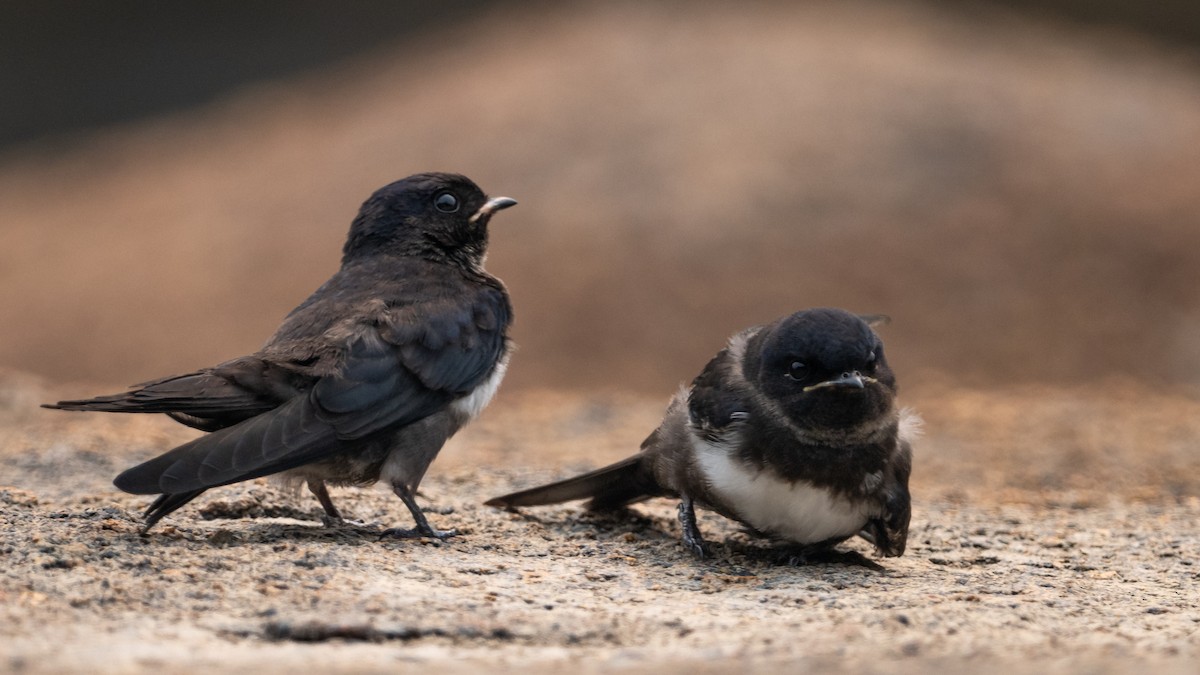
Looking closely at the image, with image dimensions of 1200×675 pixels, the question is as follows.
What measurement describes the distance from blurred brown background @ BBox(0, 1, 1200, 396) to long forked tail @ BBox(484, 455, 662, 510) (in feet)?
23.3

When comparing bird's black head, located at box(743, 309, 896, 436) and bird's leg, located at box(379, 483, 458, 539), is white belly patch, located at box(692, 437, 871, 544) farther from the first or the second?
bird's leg, located at box(379, 483, 458, 539)

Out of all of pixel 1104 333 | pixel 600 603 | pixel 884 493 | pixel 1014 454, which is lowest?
pixel 600 603

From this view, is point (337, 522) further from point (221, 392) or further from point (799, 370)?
point (799, 370)

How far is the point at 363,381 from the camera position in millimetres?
6363

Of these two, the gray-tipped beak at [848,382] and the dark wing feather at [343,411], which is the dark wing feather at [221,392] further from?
the gray-tipped beak at [848,382]

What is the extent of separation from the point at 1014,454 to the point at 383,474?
5558mm

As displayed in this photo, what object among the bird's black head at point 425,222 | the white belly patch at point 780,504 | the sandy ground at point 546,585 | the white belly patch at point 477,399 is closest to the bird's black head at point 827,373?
the white belly patch at point 780,504

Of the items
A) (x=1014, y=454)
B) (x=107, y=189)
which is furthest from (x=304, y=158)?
(x=1014, y=454)

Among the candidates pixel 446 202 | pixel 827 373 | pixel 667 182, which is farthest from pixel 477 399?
pixel 667 182

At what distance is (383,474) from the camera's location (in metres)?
6.53

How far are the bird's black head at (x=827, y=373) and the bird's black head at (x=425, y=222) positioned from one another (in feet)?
6.37

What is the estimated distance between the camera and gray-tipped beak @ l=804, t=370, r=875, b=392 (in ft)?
19.6

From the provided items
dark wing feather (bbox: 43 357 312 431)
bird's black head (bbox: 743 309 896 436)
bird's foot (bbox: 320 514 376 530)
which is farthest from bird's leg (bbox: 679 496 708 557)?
dark wing feather (bbox: 43 357 312 431)

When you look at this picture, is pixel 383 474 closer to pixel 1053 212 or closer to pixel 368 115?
pixel 1053 212
